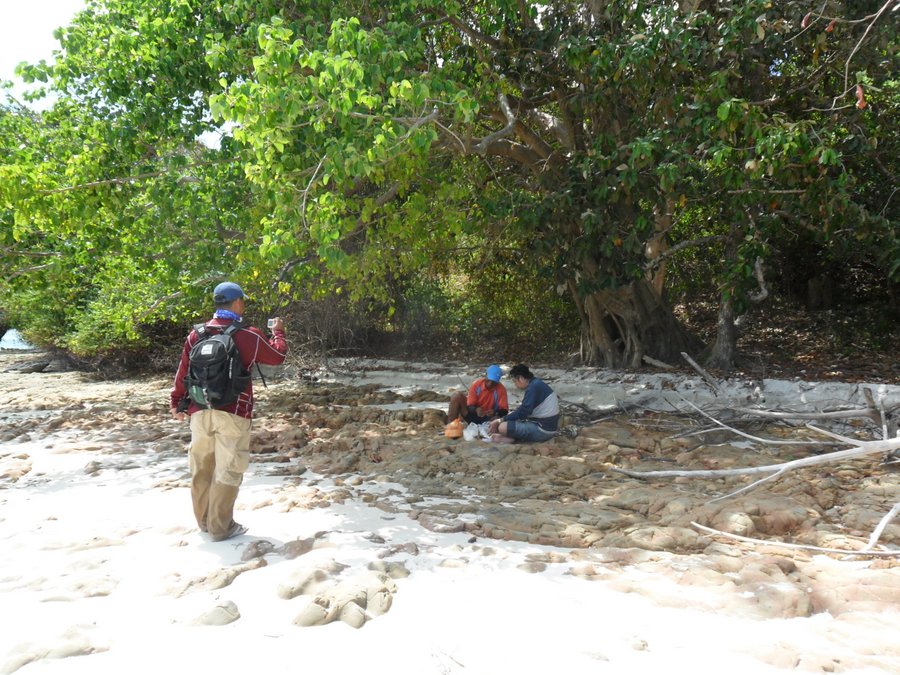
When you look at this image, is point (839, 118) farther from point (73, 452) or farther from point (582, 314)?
point (73, 452)

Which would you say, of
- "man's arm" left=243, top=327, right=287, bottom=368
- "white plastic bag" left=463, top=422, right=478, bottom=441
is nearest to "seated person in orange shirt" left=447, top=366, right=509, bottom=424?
"white plastic bag" left=463, top=422, right=478, bottom=441

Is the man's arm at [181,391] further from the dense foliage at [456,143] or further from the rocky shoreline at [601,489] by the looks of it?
the dense foliage at [456,143]

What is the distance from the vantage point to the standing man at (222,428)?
14.6ft

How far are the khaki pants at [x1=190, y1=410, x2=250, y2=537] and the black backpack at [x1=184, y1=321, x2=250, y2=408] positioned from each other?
0.13 m

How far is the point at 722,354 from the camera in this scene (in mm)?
10094

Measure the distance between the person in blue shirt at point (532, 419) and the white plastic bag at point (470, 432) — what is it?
0.81 ft

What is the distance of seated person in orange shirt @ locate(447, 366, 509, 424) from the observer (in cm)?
772

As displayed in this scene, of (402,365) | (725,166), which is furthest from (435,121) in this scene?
(402,365)

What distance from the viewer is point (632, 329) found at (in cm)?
1058

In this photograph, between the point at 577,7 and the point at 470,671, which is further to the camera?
the point at 577,7

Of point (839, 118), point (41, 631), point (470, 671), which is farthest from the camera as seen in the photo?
point (839, 118)

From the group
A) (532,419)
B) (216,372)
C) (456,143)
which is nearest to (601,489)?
(532,419)

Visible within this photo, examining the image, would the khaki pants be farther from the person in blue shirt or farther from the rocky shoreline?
the person in blue shirt

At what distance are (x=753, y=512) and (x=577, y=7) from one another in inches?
301
